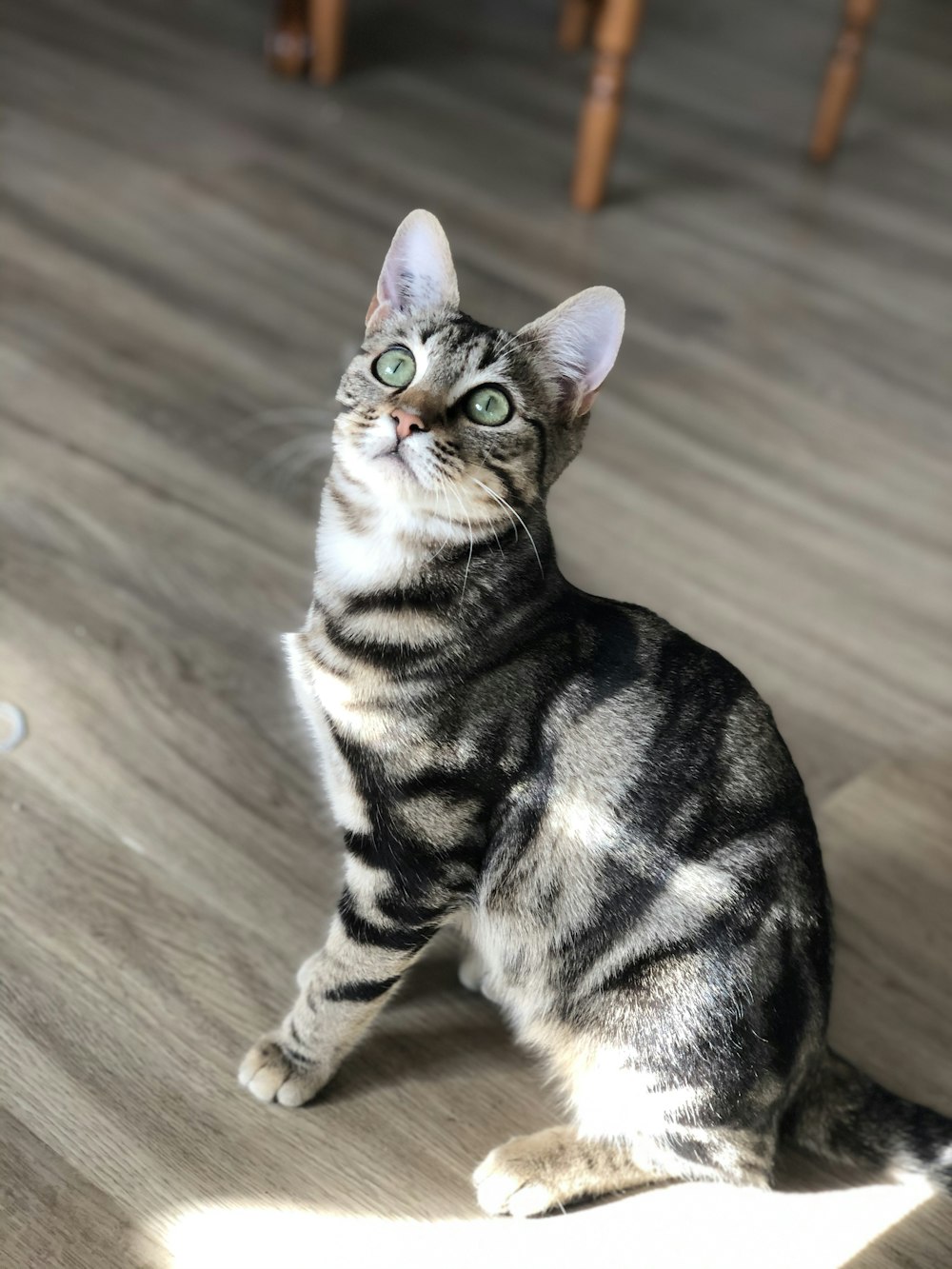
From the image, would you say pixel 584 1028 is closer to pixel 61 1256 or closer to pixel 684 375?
pixel 61 1256

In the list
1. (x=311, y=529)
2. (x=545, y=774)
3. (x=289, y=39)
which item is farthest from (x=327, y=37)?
(x=545, y=774)

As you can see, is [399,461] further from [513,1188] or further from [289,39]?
[289,39]

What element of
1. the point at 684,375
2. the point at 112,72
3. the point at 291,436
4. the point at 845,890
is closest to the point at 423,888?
the point at 845,890

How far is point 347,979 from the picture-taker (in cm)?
115

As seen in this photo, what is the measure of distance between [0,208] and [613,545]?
132 centimetres

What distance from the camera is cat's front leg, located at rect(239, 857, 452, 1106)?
1.13 metres

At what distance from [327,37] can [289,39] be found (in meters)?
0.09

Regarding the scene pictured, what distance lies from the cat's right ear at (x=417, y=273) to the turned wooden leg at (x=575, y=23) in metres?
2.66

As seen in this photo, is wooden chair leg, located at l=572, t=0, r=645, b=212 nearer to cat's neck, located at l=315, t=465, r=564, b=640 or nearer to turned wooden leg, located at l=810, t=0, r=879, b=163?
turned wooden leg, located at l=810, t=0, r=879, b=163

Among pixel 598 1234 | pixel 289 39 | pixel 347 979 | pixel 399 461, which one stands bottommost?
pixel 598 1234

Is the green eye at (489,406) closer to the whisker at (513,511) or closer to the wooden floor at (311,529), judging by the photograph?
the whisker at (513,511)

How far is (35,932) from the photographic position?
1.32m

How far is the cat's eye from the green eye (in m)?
0.06

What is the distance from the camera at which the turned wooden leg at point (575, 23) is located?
11.5 feet
